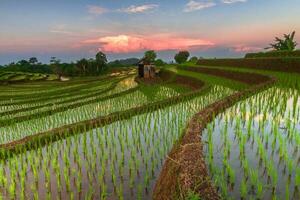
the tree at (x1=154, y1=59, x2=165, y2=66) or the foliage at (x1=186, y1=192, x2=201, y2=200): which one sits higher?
the foliage at (x1=186, y1=192, x2=201, y2=200)

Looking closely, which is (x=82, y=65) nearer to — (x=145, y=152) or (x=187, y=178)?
(x=145, y=152)

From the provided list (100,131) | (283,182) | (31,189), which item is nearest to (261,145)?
(283,182)

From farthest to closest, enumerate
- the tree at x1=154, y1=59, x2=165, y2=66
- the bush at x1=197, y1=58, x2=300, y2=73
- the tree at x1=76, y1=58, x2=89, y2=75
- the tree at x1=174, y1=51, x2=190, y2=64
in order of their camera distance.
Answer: the tree at x1=174, y1=51, x2=190, y2=64, the tree at x1=154, y1=59, x2=165, y2=66, the tree at x1=76, y1=58, x2=89, y2=75, the bush at x1=197, y1=58, x2=300, y2=73

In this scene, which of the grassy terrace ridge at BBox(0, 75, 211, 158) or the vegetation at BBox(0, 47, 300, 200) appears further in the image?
the grassy terrace ridge at BBox(0, 75, 211, 158)

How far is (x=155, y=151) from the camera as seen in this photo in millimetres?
6688

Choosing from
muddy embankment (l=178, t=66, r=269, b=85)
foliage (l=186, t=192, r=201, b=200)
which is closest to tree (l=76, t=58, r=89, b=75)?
muddy embankment (l=178, t=66, r=269, b=85)

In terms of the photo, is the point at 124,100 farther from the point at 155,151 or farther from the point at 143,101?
the point at 155,151

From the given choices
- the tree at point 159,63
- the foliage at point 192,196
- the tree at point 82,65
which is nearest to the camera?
the foliage at point 192,196

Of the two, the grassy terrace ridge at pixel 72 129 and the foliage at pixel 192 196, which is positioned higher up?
the foliage at pixel 192 196

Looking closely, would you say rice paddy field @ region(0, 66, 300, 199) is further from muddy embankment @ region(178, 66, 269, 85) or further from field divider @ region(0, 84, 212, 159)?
muddy embankment @ region(178, 66, 269, 85)

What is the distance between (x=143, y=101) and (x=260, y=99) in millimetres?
5394

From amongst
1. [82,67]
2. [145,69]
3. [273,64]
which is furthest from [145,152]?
[82,67]

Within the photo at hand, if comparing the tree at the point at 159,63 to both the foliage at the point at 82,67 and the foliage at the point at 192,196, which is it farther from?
the foliage at the point at 192,196

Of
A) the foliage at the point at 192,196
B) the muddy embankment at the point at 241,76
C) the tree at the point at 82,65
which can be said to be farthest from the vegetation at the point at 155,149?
the tree at the point at 82,65
